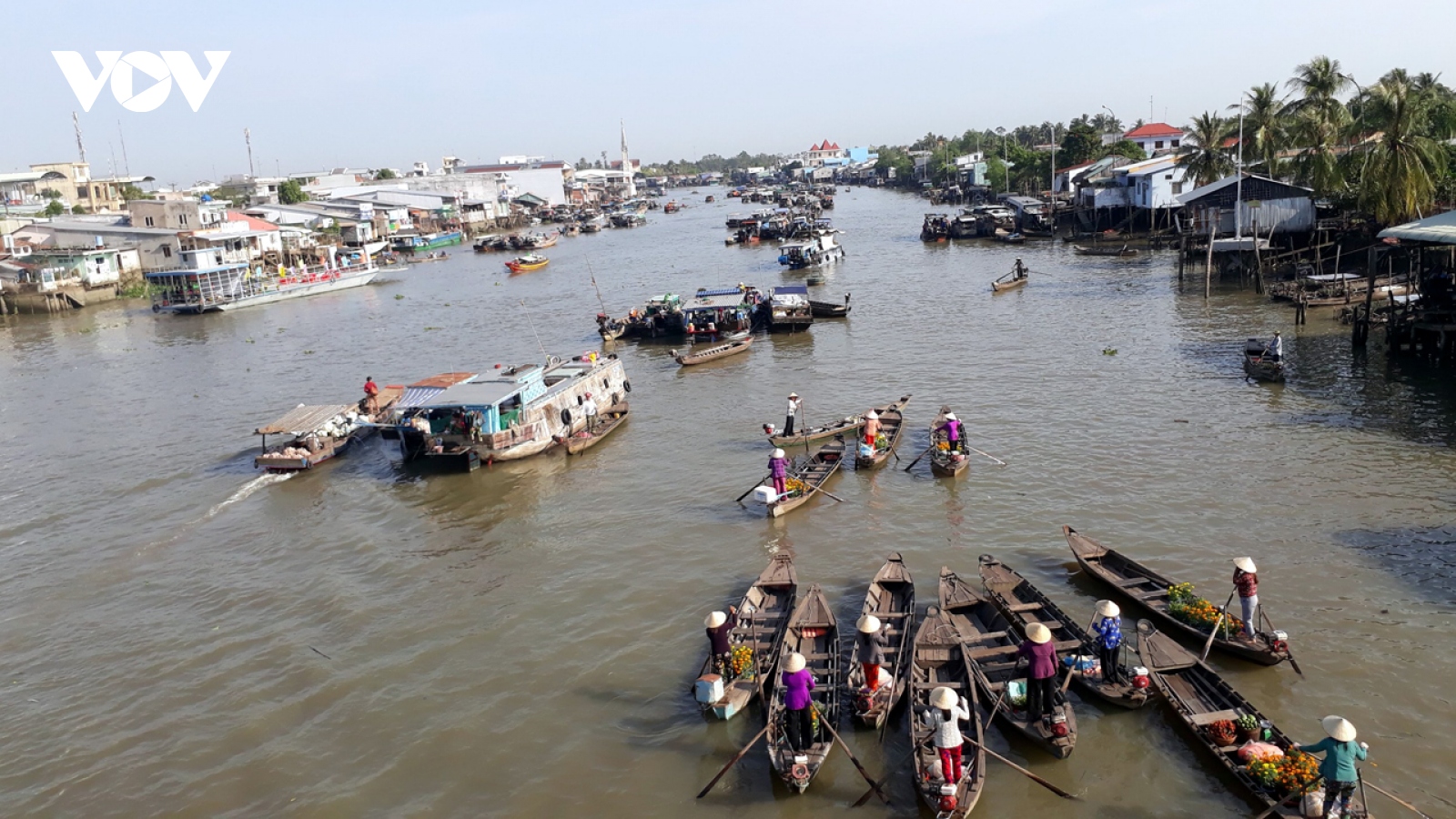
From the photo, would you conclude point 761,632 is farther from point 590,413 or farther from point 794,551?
point 590,413

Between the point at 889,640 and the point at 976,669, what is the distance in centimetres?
129

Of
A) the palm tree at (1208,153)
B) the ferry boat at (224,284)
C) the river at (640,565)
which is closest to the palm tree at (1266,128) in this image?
the palm tree at (1208,153)

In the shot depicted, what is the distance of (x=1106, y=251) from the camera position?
51812mm

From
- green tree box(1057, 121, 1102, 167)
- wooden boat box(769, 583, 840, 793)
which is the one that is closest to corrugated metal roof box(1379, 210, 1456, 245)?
wooden boat box(769, 583, 840, 793)

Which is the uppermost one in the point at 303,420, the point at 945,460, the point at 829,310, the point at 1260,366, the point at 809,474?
the point at 829,310

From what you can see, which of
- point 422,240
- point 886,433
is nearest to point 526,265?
point 422,240

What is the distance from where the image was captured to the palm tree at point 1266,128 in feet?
148

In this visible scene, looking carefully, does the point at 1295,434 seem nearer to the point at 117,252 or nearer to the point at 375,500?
the point at 375,500

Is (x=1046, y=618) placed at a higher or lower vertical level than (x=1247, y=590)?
lower

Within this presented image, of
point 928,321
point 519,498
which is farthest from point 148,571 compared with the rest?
point 928,321

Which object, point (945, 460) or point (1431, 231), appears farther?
point (1431, 231)

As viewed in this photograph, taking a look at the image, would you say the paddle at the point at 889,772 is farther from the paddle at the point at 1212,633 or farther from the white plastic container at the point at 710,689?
the paddle at the point at 1212,633

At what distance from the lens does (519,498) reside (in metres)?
19.3

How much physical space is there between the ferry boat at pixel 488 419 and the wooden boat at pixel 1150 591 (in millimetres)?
11833
